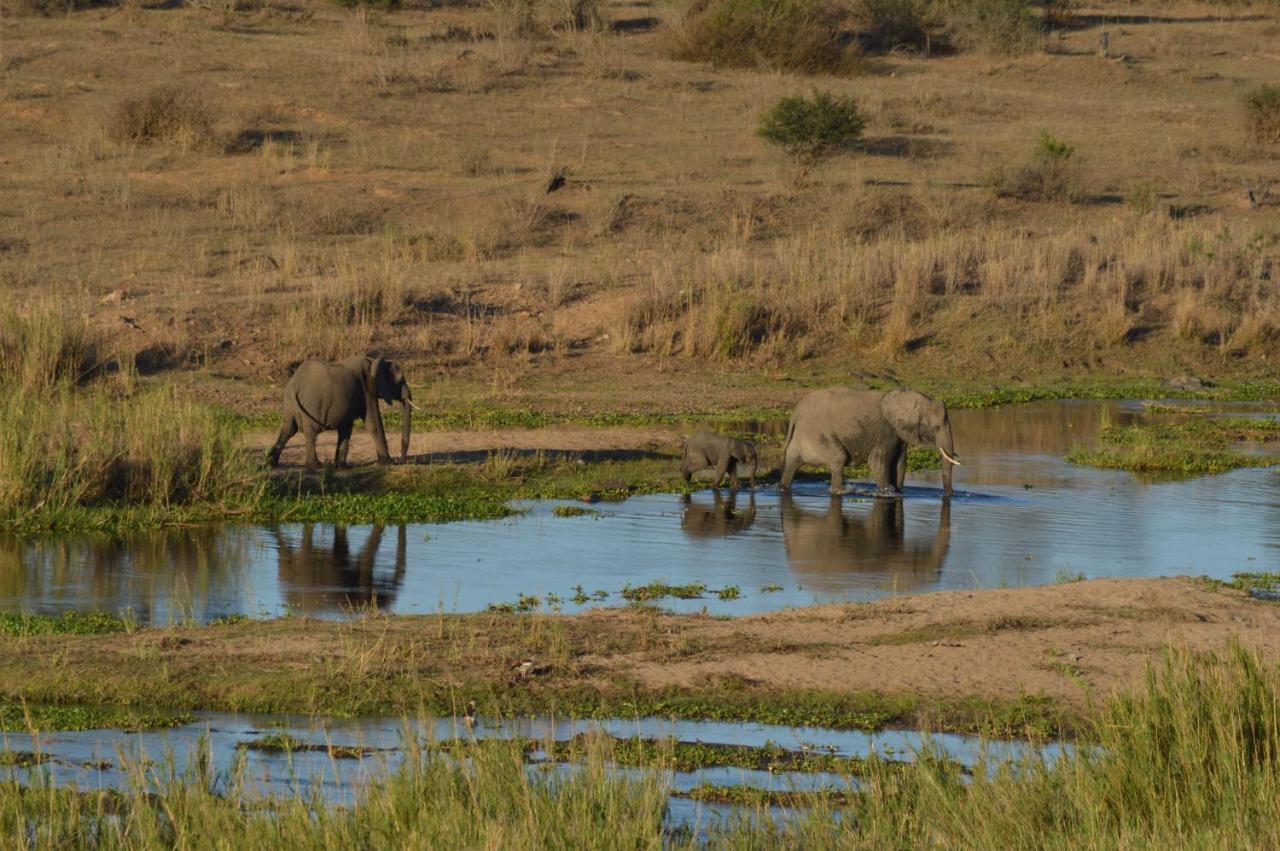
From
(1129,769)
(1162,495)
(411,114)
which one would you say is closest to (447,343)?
(1162,495)

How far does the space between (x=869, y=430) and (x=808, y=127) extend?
673 inches

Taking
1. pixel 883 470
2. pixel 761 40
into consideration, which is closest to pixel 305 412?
pixel 883 470

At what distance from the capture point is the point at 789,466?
16.2 metres

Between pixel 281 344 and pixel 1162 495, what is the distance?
10.6 m

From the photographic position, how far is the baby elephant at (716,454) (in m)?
16.0

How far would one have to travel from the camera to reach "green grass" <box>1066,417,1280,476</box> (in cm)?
1769

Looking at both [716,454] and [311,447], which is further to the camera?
[716,454]

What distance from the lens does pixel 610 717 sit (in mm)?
9023

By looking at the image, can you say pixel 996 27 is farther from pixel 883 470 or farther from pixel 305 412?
pixel 305 412

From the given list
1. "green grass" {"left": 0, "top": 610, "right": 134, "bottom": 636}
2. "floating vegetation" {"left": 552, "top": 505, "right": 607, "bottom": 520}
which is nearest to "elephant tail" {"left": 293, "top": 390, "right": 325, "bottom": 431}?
"floating vegetation" {"left": 552, "top": 505, "right": 607, "bottom": 520}

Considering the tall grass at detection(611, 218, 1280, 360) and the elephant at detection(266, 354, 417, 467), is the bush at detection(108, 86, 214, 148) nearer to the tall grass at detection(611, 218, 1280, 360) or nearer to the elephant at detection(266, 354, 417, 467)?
the tall grass at detection(611, 218, 1280, 360)

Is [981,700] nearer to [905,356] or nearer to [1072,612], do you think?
[1072,612]

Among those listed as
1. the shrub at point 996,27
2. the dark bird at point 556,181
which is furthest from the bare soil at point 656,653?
the shrub at point 996,27

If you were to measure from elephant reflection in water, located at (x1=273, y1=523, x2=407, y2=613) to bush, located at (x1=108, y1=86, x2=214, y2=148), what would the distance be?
1878 centimetres
